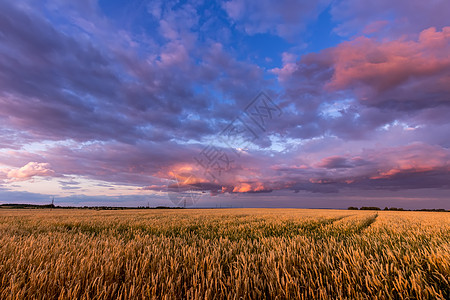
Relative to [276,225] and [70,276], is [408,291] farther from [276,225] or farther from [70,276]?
[276,225]

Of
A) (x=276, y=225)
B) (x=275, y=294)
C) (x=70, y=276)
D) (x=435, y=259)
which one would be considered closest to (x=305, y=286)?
(x=275, y=294)

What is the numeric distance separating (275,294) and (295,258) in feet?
3.56

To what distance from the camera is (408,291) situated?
2109 mm

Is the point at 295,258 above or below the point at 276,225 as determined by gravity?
above

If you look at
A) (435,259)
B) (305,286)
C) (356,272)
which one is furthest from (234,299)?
(435,259)

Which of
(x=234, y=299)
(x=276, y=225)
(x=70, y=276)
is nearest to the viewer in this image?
(x=234, y=299)

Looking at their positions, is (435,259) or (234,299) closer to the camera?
(234,299)

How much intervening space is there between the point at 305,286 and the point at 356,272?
642mm

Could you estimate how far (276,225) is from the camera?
372 inches

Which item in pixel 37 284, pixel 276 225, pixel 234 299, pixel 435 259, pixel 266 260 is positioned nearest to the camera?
pixel 234 299

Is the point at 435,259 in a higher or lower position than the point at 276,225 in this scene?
higher

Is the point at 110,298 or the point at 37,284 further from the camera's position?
the point at 37,284

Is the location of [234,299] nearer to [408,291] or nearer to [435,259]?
[408,291]

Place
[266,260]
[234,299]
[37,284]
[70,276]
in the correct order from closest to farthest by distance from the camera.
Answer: [234,299] → [37,284] → [70,276] → [266,260]
